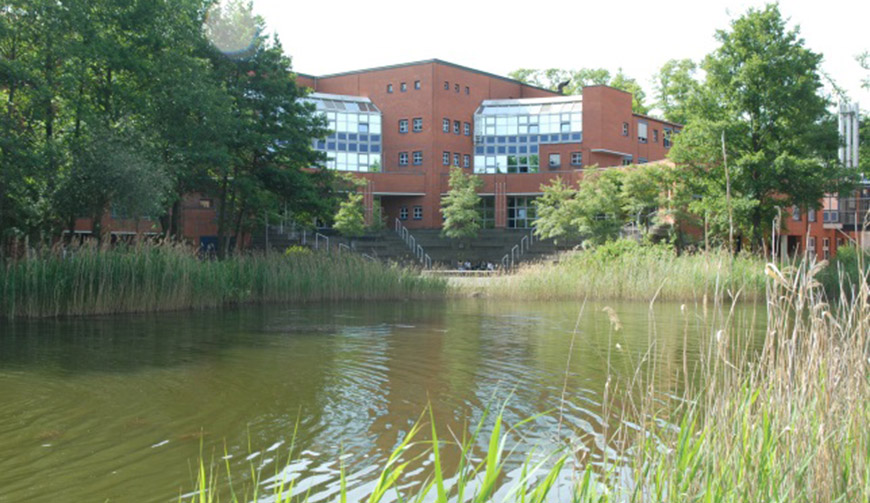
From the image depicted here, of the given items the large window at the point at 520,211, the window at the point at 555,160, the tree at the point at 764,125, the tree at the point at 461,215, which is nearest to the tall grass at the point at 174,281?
the tree at the point at 764,125

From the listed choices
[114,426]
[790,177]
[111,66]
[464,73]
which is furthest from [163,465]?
[464,73]

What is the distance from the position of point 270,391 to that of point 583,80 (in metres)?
63.8

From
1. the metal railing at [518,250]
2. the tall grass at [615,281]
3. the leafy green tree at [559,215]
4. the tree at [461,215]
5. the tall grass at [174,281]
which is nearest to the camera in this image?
the tall grass at [174,281]

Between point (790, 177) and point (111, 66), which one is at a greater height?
point (111, 66)

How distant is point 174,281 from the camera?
17859 mm

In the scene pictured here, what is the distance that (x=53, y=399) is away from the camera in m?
7.55

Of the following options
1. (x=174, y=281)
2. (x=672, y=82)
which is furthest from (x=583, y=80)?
(x=174, y=281)

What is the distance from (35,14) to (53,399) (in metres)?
14.0

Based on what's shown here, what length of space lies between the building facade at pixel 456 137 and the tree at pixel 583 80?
12.2 m

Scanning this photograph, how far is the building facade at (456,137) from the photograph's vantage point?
52062 millimetres

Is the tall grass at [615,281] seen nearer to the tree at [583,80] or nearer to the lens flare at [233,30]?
the lens flare at [233,30]

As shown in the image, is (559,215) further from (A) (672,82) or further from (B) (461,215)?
(A) (672,82)

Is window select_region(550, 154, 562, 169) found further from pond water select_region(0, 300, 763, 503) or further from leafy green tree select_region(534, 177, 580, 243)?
pond water select_region(0, 300, 763, 503)

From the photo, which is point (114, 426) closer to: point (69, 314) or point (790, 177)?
point (69, 314)
